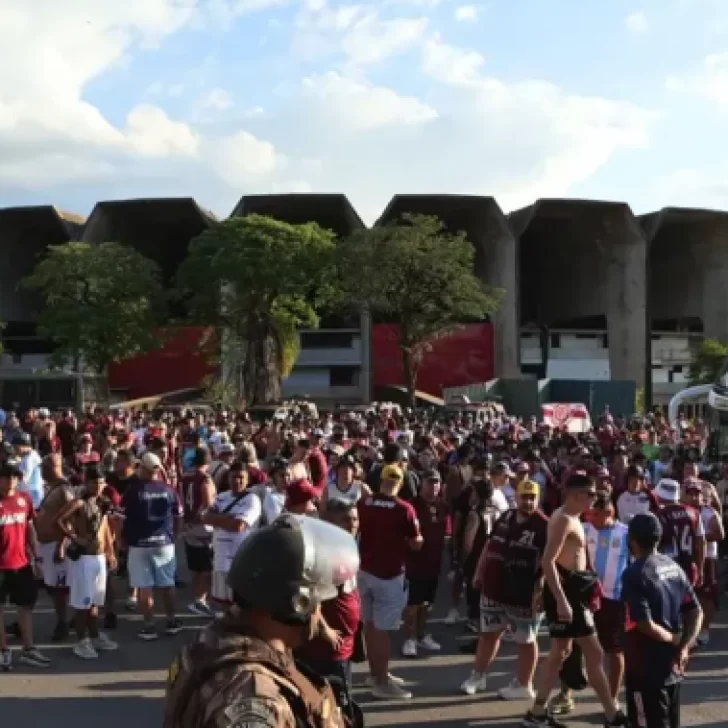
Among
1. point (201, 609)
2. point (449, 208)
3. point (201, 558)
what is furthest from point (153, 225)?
point (201, 609)

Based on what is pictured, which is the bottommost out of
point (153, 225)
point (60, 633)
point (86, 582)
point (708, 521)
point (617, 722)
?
point (60, 633)

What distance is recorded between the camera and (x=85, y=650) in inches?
280

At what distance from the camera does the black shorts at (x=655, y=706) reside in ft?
14.4

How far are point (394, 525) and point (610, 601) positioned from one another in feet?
4.86

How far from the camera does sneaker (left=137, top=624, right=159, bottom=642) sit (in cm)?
765

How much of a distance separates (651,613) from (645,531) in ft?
1.27

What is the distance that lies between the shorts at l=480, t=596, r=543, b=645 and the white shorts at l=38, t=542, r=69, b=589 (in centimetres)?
356

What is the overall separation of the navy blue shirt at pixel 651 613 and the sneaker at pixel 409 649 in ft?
9.74

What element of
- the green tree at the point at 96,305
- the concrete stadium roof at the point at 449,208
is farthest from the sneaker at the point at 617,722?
the concrete stadium roof at the point at 449,208

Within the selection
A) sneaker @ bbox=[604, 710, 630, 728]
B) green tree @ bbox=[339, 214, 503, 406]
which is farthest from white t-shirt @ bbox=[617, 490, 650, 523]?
green tree @ bbox=[339, 214, 503, 406]

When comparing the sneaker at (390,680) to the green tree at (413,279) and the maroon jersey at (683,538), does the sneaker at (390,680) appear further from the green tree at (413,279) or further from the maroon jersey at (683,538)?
the green tree at (413,279)

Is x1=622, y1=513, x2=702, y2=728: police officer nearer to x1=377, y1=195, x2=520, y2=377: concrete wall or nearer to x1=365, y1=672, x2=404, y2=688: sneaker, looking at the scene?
x1=365, y1=672, x2=404, y2=688: sneaker

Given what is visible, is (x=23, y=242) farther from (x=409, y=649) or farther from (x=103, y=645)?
(x=409, y=649)

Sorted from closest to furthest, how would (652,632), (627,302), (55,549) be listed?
(652,632), (55,549), (627,302)
